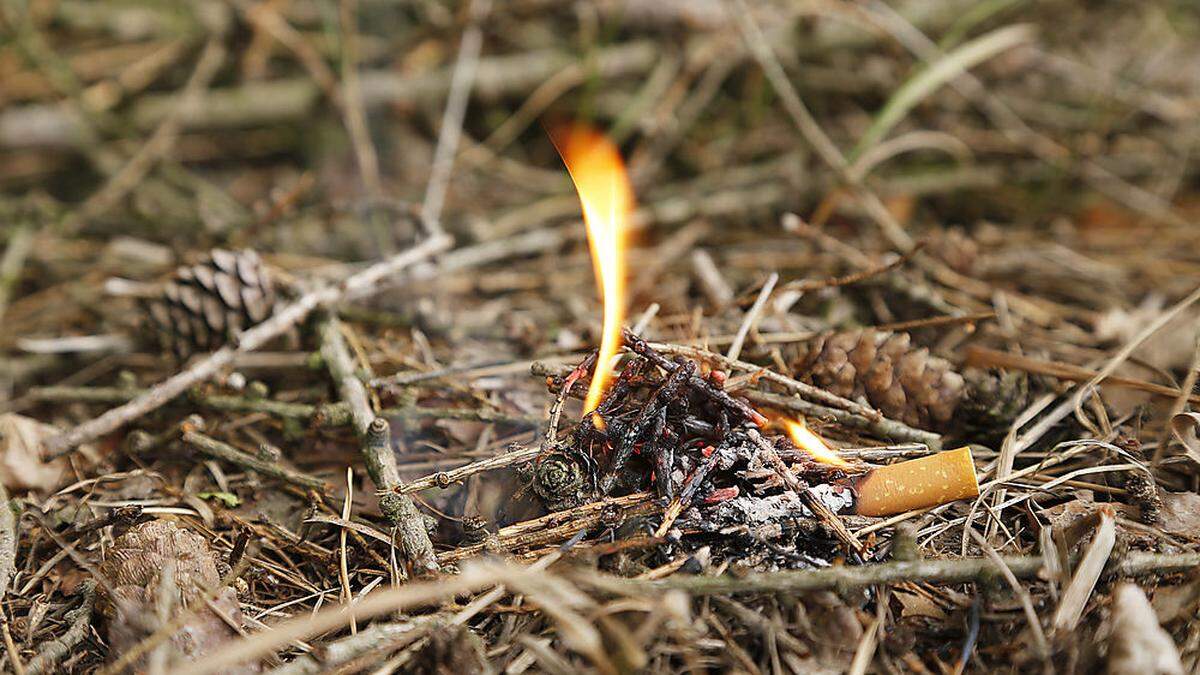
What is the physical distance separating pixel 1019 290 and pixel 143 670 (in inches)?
90.0

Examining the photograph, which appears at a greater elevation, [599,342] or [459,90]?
[459,90]

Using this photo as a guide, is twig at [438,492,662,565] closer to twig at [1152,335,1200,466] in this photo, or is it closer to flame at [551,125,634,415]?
flame at [551,125,634,415]

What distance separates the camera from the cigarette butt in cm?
137

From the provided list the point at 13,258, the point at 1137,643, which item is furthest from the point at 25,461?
the point at 1137,643

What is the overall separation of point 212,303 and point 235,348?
0.17m

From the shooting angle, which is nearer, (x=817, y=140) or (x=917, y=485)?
(x=917, y=485)

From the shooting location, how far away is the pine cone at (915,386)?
162 centimetres

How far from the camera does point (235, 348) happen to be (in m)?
1.74

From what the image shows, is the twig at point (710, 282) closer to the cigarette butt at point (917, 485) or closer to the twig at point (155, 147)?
the cigarette butt at point (917, 485)

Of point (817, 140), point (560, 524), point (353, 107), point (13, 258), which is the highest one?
point (353, 107)

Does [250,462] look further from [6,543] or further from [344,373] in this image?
[6,543]

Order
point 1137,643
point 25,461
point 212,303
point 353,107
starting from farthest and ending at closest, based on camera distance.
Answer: point 353,107
point 212,303
point 25,461
point 1137,643

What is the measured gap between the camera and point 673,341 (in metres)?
1.72

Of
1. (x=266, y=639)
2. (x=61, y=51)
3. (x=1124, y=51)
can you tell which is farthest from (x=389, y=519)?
(x=1124, y=51)
